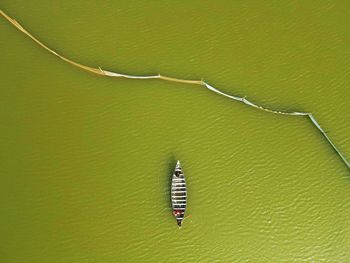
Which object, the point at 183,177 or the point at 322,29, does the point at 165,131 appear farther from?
the point at 322,29

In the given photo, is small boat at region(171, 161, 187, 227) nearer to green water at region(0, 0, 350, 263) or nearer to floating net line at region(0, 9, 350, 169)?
green water at region(0, 0, 350, 263)

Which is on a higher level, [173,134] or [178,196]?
[173,134]

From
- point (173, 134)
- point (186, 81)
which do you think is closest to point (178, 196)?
point (173, 134)

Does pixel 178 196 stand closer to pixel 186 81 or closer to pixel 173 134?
pixel 173 134

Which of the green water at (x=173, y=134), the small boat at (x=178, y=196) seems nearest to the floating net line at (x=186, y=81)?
→ the green water at (x=173, y=134)

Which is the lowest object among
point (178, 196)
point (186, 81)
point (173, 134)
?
point (178, 196)

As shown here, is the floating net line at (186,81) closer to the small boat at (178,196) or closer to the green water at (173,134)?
the green water at (173,134)
